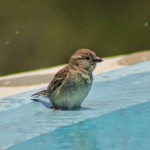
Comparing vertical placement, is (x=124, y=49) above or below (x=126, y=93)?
below

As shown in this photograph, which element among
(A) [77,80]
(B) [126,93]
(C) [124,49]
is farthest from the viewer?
(C) [124,49]

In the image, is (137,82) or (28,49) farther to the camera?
(28,49)

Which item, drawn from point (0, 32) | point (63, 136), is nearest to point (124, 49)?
point (0, 32)

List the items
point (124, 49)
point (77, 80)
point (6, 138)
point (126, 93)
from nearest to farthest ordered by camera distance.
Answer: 1. point (6, 138)
2. point (77, 80)
3. point (126, 93)
4. point (124, 49)

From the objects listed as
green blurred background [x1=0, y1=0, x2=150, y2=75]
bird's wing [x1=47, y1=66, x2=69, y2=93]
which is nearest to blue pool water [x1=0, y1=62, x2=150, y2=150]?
bird's wing [x1=47, y1=66, x2=69, y2=93]

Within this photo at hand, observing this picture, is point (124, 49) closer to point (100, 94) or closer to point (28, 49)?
point (28, 49)
